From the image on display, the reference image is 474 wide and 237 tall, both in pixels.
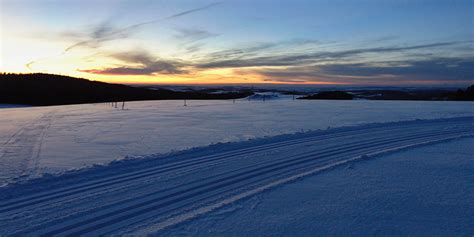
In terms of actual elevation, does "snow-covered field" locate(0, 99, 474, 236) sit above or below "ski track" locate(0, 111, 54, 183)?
below

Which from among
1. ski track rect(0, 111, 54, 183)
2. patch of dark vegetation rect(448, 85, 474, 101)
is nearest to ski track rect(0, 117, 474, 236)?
ski track rect(0, 111, 54, 183)

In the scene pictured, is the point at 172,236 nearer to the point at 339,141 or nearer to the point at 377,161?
the point at 377,161

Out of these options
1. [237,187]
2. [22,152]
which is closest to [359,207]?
[237,187]

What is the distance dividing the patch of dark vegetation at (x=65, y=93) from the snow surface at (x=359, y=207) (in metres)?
52.1

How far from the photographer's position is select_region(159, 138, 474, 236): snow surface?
14.5 ft

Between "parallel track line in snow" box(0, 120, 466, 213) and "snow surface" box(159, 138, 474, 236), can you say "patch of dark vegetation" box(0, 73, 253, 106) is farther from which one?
"snow surface" box(159, 138, 474, 236)

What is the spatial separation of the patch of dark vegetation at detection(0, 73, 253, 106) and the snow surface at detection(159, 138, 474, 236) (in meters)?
52.1

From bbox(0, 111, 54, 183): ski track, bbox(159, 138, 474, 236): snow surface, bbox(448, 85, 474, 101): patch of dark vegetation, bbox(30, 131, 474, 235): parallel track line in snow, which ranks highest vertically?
bbox(448, 85, 474, 101): patch of dark vegetation

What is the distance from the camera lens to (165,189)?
19.4 ft

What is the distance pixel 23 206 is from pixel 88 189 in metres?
1.05

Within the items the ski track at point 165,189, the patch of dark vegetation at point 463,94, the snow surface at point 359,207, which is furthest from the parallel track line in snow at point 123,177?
the patch of dark vegetation at point 463,94

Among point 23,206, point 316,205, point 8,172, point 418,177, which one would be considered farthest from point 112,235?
point 418,177

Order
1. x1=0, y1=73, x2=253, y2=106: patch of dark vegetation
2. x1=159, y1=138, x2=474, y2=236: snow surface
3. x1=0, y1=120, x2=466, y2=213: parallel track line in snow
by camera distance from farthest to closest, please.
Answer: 1. x1=0, y1=73, x2=253, y2=106: patch of dark vegetation
2. x1=0, y1=120, x2=466, y2=213: parallel track line in snow
3. x1=159, y1=138, x2=474, y2=236: snow surface

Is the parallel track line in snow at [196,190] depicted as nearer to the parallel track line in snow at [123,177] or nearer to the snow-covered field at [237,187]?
the snow-covered field at [237,187]
